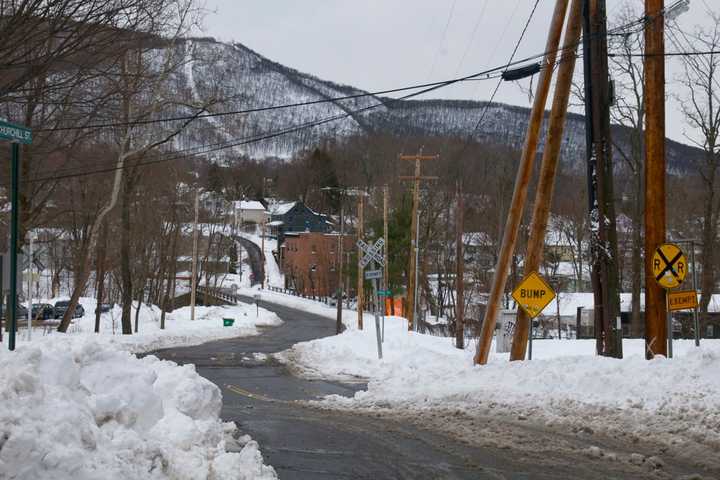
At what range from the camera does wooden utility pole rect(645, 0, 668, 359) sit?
14.8 meters

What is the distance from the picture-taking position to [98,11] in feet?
35.8

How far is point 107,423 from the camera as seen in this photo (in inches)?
292

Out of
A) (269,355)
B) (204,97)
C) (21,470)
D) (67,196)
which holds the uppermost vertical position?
(204,97)

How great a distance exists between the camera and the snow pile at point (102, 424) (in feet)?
19.6

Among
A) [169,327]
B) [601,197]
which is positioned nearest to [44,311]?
[169,327]

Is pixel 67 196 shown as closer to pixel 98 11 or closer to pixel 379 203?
pixel 98 11

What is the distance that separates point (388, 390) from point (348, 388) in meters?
3.20

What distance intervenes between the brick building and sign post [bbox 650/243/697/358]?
211ft

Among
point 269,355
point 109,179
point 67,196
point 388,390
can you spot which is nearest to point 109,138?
point 109,179

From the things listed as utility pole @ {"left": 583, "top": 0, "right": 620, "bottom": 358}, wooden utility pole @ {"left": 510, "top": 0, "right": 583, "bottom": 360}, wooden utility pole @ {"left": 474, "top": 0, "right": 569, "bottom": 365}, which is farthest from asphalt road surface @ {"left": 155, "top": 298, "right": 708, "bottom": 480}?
wooden utility pole @ {"left": 510, "top": 0, "right": 583, "bottom": 360}

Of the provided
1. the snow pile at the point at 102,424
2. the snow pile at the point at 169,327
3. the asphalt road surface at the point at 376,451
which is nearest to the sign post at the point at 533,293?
the asphalt road surface at the point at 376,451

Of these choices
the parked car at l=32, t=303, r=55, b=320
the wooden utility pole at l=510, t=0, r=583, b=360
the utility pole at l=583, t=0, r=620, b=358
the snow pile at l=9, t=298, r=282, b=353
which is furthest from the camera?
the parked car at l=32, t=303, r=55, b=320

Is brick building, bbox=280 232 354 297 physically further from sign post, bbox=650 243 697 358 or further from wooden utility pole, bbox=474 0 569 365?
sign post, bbox=650 243 697 358

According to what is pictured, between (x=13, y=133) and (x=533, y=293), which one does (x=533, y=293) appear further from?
(x=13, y=133)
